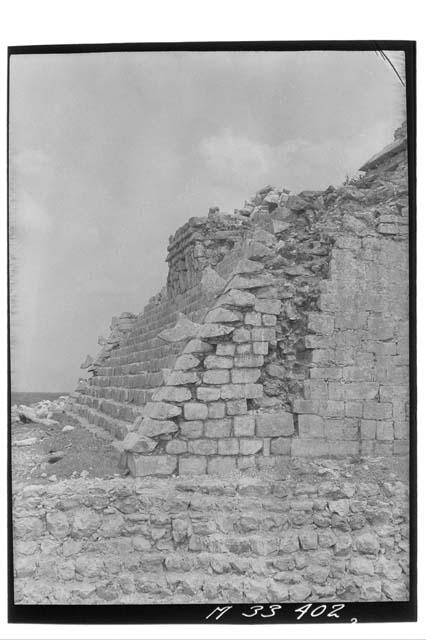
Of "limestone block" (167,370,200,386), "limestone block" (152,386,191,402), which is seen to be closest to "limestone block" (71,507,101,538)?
"limestone block" (152,386,191,402)

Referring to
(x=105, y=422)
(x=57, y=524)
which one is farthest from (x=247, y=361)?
(x=105, y=422)

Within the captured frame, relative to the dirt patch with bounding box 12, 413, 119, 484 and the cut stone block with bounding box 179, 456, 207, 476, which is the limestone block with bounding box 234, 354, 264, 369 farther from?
the dirt patch with bounding box 12, 413, 119, 484

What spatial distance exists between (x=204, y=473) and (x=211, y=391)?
719mm

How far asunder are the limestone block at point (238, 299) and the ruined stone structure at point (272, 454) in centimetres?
1

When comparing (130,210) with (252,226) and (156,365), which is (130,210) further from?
(156,365)

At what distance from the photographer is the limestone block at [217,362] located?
6.45 meters

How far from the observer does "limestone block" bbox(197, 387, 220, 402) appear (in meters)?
6.40

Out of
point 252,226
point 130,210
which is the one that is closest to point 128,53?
point 130,210

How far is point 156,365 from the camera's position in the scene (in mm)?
7988

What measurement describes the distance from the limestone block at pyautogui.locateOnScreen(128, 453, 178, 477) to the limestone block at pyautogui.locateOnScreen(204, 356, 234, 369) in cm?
87

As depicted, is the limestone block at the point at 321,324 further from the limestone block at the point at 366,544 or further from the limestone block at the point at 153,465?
the limestone block at the point at 366,544

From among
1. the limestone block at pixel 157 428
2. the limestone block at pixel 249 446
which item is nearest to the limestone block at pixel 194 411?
the limestone block at pixel 157 428

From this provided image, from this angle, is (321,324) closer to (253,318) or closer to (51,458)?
(253,318)

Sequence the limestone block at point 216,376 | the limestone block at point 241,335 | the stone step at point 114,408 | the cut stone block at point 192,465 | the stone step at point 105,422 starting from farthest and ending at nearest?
the stone step at point 114,408, the stone step at point 105,422, the limestone block at point 241,335, the limestone block at point 216,376, the cut stone block at point 192,465
